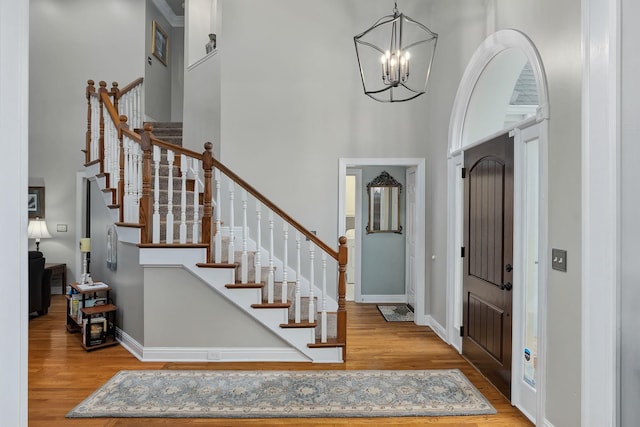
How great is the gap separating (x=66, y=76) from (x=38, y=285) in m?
3.63

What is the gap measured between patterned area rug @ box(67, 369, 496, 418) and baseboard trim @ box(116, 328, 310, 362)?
253mm

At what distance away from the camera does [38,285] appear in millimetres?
4543

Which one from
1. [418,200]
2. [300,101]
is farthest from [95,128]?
[418,200]

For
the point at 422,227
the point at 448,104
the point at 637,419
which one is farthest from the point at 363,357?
the point at 448,104

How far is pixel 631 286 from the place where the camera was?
1.29m

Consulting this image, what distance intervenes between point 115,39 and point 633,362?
7.56 metres

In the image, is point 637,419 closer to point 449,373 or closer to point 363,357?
point 449,373

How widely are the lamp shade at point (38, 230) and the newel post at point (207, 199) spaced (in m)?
3.85

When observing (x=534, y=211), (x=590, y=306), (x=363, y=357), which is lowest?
(x=363, y=357)

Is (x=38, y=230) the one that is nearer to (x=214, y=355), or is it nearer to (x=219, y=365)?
(x=214, y=355)

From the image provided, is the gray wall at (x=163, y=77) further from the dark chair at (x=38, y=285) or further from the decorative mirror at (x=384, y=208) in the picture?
the decorative mirror at (x=384, y=208)

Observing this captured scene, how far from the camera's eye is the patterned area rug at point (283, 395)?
8.43ft

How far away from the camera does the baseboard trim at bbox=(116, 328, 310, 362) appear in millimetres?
3422

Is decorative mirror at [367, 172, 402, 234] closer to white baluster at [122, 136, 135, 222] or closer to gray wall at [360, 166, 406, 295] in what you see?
gray wall at [360, 166, 406, 295]
